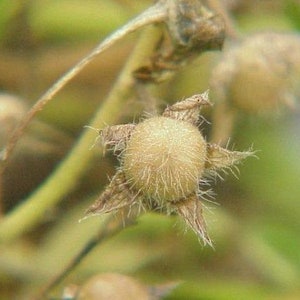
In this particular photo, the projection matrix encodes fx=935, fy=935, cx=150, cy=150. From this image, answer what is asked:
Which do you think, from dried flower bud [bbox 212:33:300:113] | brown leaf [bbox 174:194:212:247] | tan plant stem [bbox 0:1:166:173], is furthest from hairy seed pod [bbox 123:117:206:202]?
dried flower bud [bbox 212:33:300:113]

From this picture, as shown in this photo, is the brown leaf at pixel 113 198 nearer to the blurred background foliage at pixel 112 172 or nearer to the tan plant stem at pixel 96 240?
the tan plant stem at pixel 96 240

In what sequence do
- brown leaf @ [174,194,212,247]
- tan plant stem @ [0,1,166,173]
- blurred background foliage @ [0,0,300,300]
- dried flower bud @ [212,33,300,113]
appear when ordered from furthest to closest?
blurred background foliage @ [0,0,300,300]
dried flower bud @ [212,33,300,113]
tan plant stem @ [0,1,166,173]
brown leaf @ [174,194,212,247]

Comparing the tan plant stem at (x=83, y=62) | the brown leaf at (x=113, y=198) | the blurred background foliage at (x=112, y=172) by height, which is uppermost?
the tan plant stem at (x=83, y=62)

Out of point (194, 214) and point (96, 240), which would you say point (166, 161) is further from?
point (96, 240)

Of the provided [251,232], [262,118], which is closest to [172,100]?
[262,118]

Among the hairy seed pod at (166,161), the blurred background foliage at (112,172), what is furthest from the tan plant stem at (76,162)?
the hairy seed pod at (166,161)

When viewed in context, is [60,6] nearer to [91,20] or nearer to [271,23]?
[91,20]

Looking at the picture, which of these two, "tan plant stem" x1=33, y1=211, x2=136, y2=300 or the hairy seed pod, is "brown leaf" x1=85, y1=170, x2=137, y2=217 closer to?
the hairy seed pod
